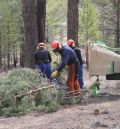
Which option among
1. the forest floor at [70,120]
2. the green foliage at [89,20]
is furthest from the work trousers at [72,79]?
the green foliage at [89,20]

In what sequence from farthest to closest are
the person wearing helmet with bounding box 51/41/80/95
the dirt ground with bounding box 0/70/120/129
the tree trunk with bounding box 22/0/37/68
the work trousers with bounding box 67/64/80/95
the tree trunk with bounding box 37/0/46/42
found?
the tree trunk with bounding box 37/0/46/42 < the tree trunk with bounding box 22/0/37/68 < the work trousers with bounding box 67/64/80/95 < the person wearing helmet with bounding box 51/41/80/95 < the dirt ground with bounding box 0/70/120/129

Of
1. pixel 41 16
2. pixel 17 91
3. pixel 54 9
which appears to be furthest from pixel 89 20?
pixel 17 91

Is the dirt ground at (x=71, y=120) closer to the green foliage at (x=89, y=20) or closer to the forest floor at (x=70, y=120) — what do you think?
the forest floor at (x=70, y=120)

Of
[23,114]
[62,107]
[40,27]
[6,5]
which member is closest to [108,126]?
[23,114]

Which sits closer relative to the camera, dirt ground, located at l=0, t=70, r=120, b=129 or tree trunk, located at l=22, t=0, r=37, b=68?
dirt ground, located at l=0, t=70, r=120, b=129

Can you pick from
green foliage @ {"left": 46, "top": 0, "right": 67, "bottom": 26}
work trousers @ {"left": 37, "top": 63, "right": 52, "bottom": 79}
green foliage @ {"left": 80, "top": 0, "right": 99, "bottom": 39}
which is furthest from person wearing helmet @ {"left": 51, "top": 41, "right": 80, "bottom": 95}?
green foliage @ {"left": 46, "top": 0, "right": 67, "bottom": 26}

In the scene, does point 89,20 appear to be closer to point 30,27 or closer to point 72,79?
point 30,27

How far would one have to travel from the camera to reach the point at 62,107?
12.9 metres

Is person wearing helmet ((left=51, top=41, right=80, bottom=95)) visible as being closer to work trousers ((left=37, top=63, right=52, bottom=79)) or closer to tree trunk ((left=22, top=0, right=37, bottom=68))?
work trousers ((left=37, top=63, right=52, bottom=79))

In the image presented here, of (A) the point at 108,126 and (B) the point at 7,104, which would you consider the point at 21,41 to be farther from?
(A) the point at 108,126

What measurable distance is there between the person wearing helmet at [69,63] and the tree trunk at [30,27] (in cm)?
518

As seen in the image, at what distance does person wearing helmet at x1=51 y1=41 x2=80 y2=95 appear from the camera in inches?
543

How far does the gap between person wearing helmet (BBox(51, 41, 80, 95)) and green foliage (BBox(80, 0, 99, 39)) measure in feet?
96.7

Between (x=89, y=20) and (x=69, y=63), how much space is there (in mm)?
30521
